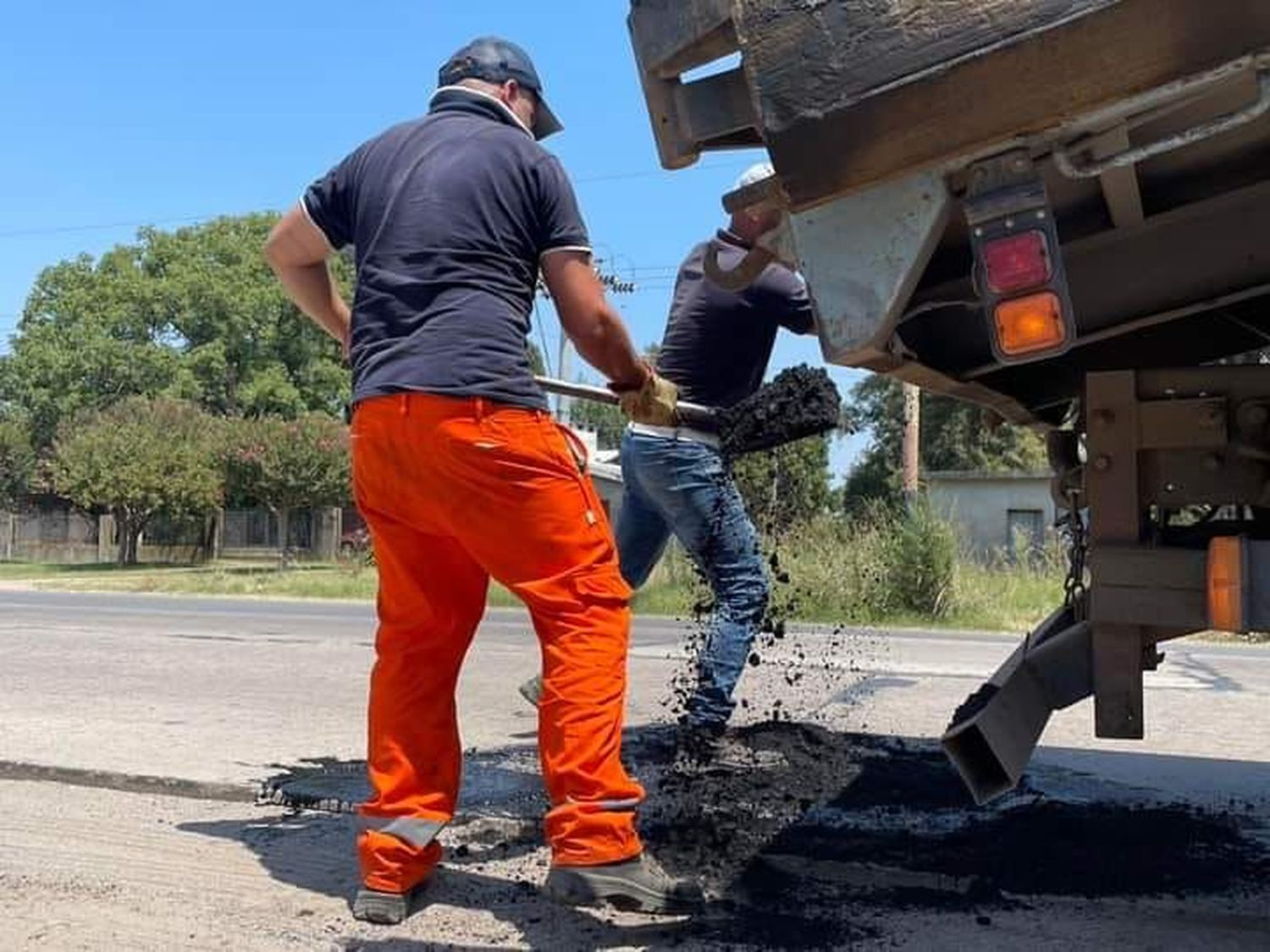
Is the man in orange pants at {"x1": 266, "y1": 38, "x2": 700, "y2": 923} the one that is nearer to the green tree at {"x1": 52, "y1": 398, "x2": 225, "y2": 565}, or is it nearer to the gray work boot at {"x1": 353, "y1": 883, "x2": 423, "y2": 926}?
the gray work boot at {"x1": 353, "y1": 883, "x2": 423, "y2": 926}

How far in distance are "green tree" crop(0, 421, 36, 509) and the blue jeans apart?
58700 mm

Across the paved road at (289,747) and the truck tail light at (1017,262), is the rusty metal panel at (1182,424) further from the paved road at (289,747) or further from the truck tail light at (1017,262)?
the paved road at (289,747)

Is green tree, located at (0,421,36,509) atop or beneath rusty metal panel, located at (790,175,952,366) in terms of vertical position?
atop

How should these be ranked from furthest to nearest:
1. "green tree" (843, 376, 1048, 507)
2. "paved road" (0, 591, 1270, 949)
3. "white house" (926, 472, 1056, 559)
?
"green tree" (843, 376, 1048, 507) < "white house" (926, 472, 1056, 559) < "paved road" (0, 591, 1270, 949)

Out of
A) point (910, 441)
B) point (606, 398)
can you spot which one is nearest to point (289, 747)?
point (606, 398)

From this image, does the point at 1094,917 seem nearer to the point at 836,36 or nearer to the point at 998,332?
the point at 998,332

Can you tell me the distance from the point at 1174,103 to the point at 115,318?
63937 mm

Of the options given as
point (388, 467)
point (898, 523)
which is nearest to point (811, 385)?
point (388, 467)

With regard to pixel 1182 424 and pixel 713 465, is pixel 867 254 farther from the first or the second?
pixel 713 465

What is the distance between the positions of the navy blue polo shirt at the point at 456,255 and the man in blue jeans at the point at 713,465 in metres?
1.42

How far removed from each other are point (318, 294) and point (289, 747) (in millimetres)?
2393

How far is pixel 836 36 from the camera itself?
201cm

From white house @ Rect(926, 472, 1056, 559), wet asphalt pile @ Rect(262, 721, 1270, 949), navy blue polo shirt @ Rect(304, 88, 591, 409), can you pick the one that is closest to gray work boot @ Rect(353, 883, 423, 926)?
wet asphalt pile @ Rect(262, 721, 1270, 949)

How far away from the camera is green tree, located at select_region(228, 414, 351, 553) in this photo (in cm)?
4300
